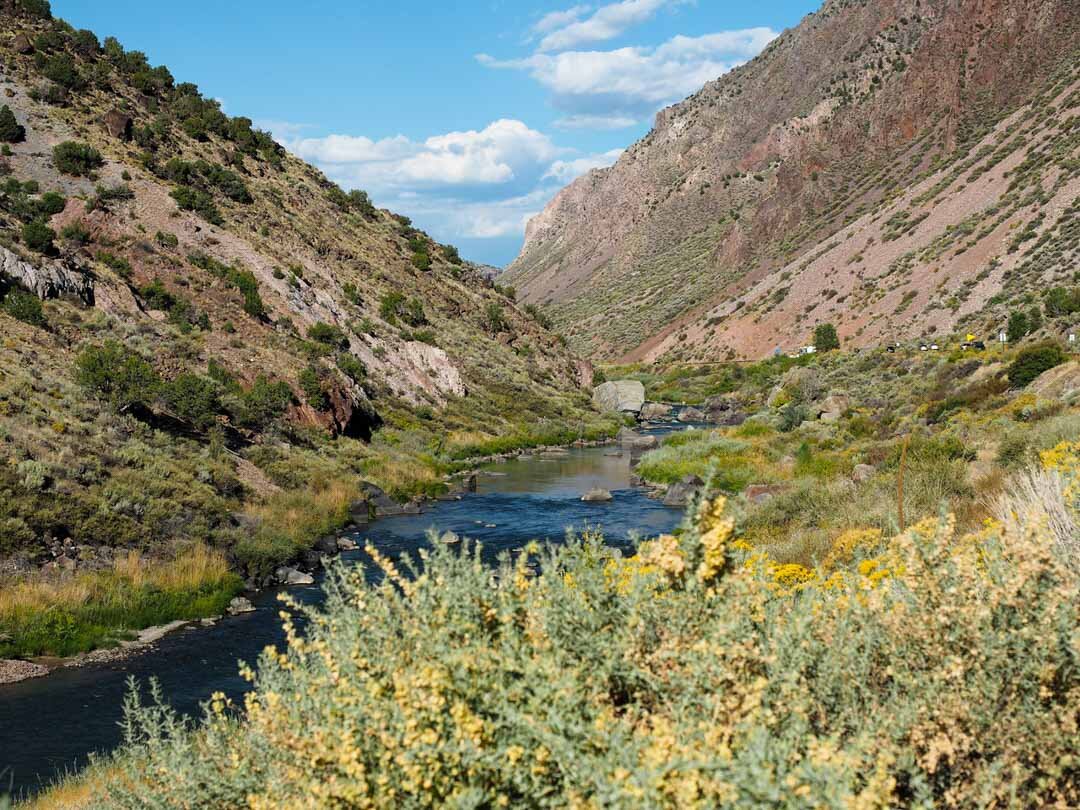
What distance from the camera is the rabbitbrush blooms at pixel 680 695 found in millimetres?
4008

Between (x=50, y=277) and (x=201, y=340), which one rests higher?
(x=50, y=277)

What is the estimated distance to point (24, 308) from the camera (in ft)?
90.9

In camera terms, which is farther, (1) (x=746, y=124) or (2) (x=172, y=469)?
(1) (x=746, y=124)

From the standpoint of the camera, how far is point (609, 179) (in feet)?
569

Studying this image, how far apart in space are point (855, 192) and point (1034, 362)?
244ft

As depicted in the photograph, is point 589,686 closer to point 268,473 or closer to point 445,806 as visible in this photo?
point 445,806

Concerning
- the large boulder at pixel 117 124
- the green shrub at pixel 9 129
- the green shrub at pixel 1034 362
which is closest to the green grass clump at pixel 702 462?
the green shrub at pixel 1034 362

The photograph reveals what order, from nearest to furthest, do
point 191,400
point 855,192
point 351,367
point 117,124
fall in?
point 191,400 → point 351,367 → point 117,124 → point 855,192

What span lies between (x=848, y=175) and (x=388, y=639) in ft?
350

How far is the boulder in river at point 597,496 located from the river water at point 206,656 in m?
0.32

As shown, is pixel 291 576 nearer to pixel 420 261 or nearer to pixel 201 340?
pixel 201 340

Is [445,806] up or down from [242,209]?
down

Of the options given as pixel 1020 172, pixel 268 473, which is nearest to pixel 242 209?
pixel 268 473

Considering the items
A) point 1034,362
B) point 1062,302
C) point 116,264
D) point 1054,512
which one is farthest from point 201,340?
point 1062,302
